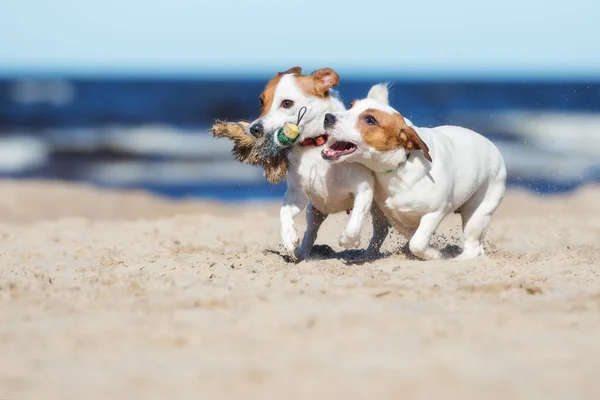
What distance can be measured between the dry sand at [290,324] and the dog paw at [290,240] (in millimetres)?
124

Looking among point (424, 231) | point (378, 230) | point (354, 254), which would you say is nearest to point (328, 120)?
point (424, 231)

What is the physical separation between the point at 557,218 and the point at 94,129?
19.7 meters

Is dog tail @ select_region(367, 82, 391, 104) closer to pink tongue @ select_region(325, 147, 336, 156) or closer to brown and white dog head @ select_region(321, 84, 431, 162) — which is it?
brown and white dog head @ select_region(321, 84, 431, 162)

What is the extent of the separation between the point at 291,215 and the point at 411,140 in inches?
40.0

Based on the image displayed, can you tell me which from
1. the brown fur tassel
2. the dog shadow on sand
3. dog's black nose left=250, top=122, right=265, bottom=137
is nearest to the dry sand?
the dog shadow on sand

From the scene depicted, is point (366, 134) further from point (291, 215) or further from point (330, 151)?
point (291, 215)

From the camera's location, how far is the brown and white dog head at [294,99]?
19.5ft

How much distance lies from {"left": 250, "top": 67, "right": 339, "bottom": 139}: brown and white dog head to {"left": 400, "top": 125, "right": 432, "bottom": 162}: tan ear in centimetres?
57

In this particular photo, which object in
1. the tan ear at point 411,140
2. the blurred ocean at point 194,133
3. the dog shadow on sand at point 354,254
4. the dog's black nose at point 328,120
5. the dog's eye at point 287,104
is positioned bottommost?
the blurred ocean at point 194,133

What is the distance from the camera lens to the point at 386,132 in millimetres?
5918

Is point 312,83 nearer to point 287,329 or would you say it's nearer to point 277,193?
point 287,329

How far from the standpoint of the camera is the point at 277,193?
1616 cm

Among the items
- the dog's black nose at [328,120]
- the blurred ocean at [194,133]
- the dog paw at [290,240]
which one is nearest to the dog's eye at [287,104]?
the dog's black nose at [328,120]

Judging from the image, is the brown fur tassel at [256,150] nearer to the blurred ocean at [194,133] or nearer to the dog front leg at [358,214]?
the dog front leg at [358,214]
